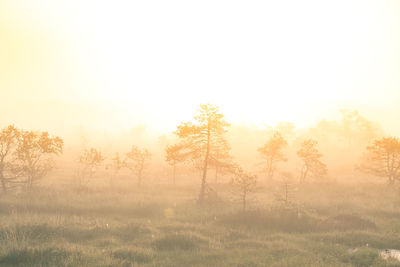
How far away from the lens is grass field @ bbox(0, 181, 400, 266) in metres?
9.00

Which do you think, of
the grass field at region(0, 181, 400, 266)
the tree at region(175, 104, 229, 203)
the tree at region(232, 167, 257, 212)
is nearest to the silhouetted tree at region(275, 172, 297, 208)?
the grass field at region(0, 181, 400, 266)

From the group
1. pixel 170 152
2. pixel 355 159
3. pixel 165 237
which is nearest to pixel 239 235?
pixel 165 237

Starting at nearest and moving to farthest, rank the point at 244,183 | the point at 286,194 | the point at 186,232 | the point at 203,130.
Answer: the point at 186,232 < the point at 286,194 < the point at 244,183 < the point at 203,130

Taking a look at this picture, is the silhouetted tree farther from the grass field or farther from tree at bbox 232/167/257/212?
tree at bbox 232/167/257/212

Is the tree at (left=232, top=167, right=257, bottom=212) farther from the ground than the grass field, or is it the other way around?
the tree at (left=232, top=167, right=257, bottom=212)

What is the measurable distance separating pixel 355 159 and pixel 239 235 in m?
53.7

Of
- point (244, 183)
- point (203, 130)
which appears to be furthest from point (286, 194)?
point (203, 130)

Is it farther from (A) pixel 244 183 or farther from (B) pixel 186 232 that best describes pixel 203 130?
(B) pixel 186 232

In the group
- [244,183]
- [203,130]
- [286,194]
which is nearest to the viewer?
[286,194]

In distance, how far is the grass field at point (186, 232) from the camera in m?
9.00

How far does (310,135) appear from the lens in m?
80.1

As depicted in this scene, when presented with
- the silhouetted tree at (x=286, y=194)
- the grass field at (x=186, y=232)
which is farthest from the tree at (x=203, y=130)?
the silhouetted tree at (x=286, y=194)

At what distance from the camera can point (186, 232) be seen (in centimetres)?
1280

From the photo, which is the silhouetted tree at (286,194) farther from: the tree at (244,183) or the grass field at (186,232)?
the tree at (244,183)
